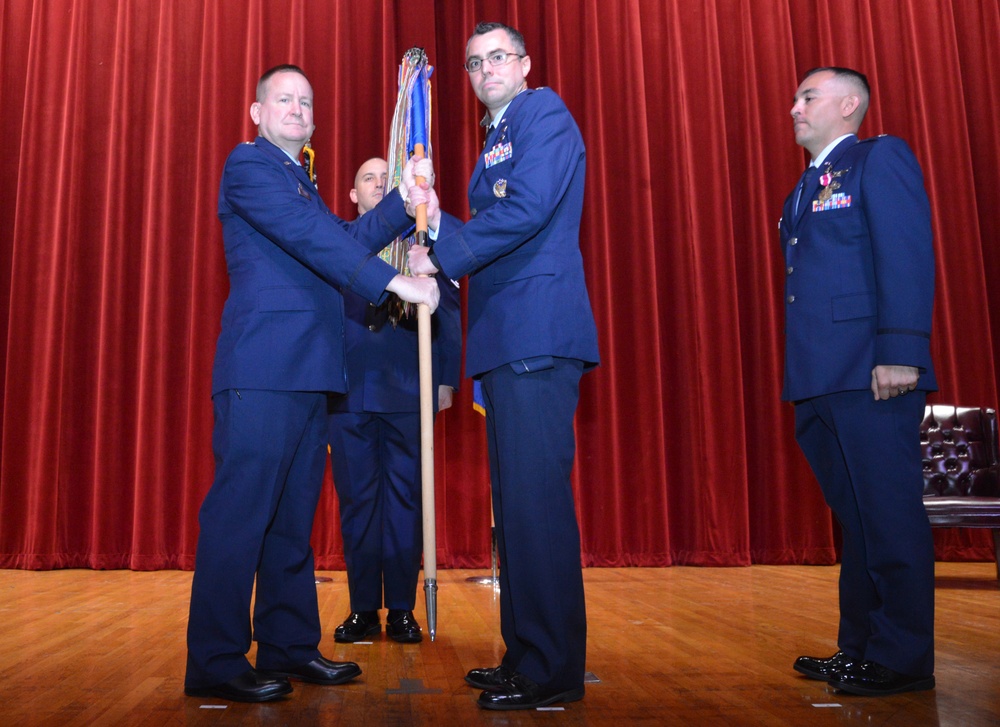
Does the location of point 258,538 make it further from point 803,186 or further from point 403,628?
point 803,186

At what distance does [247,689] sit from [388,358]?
129 cm

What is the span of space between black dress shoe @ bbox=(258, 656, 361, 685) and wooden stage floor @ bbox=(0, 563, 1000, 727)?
0.10 feet

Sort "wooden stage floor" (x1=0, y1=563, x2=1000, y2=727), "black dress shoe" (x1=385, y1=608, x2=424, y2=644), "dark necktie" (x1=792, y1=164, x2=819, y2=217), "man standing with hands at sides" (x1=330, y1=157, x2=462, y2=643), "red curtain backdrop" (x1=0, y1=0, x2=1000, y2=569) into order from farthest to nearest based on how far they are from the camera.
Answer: "red curtain backdrop" (x1=0, y1=0, x2=1000, y2=569) < "man standing with hands at sides" (x1=330, y1=157, x2=462, y2=643) < "black dress shoe" (x1=385, y1=608, x2=424, y2=644) < "dark necktie" (x1=792, y1=164, x2=819, y2=217) < "wooden stage floor" (x1=0, y1=563, x2=1000, y2=727)

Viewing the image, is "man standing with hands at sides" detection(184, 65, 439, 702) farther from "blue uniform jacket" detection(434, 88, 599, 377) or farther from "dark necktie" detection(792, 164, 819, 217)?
"dark necktie" detection(792, 164, 819, 217)

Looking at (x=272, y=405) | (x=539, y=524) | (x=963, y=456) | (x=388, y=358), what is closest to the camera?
(x=539, y=524)

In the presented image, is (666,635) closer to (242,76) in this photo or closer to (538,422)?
(538,422)

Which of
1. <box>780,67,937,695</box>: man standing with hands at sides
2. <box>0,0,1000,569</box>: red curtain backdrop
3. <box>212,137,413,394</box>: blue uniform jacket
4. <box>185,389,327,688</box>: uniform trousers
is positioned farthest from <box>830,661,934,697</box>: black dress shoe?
<box>0,0,1000,569</box>: red curtain backdrop

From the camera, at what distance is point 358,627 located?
266 centimetres

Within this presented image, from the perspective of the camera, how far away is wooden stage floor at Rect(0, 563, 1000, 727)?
1.72 meters

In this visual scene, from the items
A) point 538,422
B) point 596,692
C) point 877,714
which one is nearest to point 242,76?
point 538,422

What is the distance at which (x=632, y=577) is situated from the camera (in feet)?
13.9

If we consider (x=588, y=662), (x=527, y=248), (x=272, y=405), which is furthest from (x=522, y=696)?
(x=527, y=248)

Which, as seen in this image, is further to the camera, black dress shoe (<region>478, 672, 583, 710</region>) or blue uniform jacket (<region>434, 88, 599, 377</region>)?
blue uniform jacket (<region>434, 88, 599, 377</region>)

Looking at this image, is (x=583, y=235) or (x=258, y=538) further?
(x=583, y=235)
